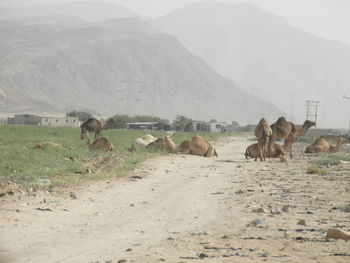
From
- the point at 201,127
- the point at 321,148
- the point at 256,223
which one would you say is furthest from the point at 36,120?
the point at 256,223

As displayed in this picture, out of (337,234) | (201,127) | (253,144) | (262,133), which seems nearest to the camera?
(337,234)

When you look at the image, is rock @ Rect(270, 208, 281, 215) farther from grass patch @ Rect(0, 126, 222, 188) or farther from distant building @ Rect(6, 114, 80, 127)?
distant building @ Rect(6, 114, 80, 127)

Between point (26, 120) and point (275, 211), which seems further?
point (26, 120)

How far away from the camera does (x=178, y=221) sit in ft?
32.7

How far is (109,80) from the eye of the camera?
188 metres

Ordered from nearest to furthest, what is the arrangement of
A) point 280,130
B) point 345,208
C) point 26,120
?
1. point 345,208
2. point 280,130
3. point 26,120

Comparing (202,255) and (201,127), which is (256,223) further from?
(201,127)

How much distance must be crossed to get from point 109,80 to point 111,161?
169840 mm

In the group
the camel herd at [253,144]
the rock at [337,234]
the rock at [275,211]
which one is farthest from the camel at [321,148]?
the rock at [337,234]

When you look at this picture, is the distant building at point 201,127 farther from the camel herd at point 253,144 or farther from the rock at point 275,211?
the rock at point 275,211

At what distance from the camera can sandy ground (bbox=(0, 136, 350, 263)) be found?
753 cm

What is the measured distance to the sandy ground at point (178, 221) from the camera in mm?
7531

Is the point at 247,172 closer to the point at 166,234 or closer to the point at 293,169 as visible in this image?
the point at 293,169

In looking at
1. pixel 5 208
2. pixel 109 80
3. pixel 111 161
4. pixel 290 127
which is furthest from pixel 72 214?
pixel 109 80
